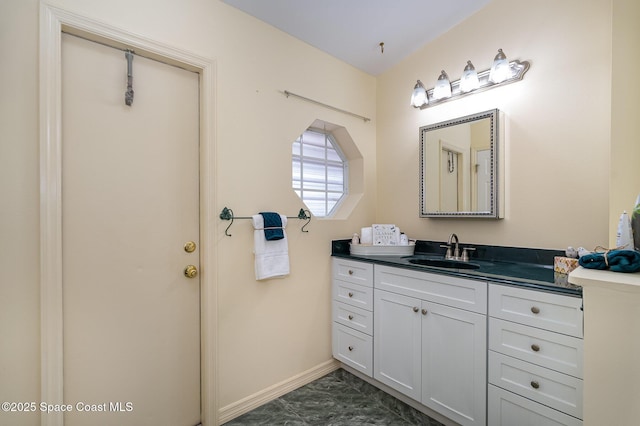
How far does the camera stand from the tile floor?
5.71 feet

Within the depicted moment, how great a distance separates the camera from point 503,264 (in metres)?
1.81

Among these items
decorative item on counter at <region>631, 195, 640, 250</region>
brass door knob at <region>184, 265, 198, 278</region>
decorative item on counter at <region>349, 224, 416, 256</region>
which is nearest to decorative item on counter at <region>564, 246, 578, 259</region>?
decorative item on counter at <region>631, 195, 640, 250</region>

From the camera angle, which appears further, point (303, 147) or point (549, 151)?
point (303, 147)

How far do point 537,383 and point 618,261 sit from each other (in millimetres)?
798

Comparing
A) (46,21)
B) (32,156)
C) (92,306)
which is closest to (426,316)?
(92,306)

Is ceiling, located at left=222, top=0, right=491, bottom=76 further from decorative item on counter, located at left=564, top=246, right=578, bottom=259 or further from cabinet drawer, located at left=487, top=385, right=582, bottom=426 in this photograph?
cabinet drawer, located at left=487, top=385, right=582, bottom=426

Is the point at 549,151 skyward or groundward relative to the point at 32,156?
skyward

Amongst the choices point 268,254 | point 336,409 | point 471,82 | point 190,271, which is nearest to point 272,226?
point 268,254

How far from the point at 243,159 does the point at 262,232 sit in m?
0.49

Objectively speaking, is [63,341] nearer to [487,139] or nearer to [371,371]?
[371,371]

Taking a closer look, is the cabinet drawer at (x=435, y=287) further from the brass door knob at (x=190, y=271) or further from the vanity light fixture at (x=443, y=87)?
the vanity light fixture at (x=443, y=87)

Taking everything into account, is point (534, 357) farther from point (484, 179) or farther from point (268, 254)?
point (268, 254)

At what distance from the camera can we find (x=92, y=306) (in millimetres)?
1410

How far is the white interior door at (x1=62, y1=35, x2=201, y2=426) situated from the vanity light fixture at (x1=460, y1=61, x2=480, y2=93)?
178cm
